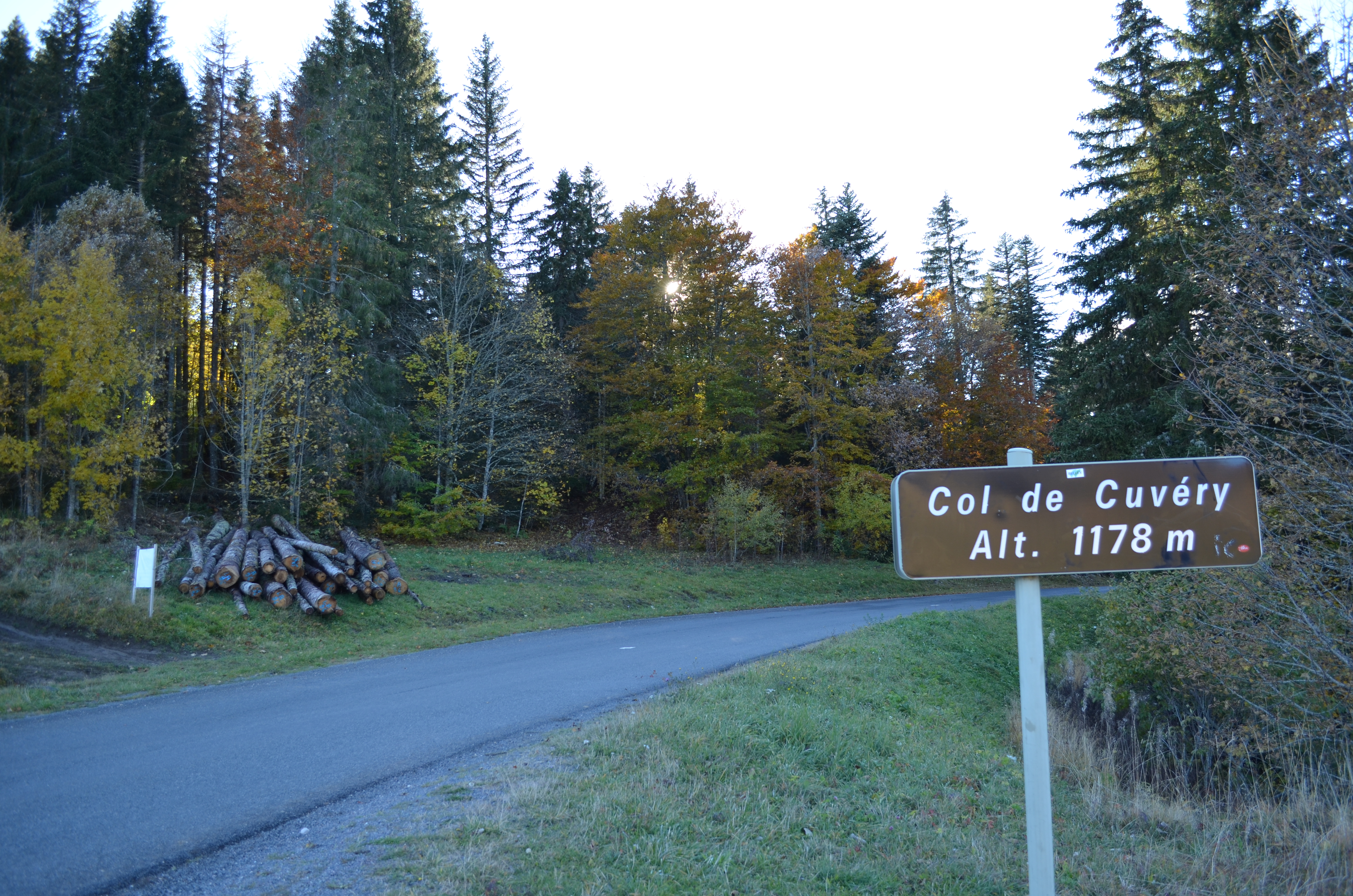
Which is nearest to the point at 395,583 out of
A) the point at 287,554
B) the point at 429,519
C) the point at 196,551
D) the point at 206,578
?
the point at 287,554

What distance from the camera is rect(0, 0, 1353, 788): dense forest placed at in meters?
6.98

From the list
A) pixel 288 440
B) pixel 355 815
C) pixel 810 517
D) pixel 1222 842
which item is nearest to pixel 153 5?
pixel 288 440

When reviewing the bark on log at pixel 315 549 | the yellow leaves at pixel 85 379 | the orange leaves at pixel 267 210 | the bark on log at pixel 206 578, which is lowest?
the bark on log at pixel 206 578

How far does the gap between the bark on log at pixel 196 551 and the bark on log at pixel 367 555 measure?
2853 mm

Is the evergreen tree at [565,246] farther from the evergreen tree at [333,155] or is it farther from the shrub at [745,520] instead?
the shrub at [745,520]

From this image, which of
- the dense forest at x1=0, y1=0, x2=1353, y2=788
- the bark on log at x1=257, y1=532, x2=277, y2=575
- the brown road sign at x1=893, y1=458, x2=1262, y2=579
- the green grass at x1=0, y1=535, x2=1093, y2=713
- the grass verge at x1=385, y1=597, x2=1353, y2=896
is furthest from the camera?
the bark on log at x1=257, y1=532, x2=277, y2=575

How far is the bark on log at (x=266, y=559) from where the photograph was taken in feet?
48.6

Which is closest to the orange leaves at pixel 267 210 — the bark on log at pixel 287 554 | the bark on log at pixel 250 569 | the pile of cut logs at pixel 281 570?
the pile of cut logs at pixel 281 570

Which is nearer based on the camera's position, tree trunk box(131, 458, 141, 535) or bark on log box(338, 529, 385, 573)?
bark on log box(338, 529, 385, 573)

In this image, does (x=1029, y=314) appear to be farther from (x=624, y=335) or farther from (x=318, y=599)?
(x=318, y=599)

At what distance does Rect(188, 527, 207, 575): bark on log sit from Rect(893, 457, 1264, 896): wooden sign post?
52.3 feet

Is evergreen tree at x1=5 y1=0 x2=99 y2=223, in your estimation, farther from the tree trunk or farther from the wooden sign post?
the wooden sign post

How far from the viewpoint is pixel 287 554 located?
50.5ft

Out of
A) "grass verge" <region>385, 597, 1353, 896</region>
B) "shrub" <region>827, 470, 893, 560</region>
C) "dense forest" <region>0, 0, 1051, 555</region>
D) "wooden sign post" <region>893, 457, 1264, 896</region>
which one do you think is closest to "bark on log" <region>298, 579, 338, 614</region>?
"dense forest" <region>0, 0, 1051, 555</region>
